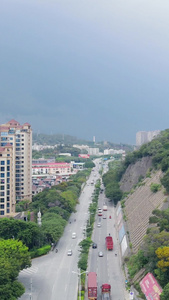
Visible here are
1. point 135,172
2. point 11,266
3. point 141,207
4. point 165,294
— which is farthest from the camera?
point 135,172

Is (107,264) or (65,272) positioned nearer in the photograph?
(65,272)

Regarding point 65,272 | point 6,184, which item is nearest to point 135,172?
point 6,184

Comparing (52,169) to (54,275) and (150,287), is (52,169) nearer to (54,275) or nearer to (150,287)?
(54,275)

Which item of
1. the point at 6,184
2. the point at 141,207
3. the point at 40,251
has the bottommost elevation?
the point at 40,251

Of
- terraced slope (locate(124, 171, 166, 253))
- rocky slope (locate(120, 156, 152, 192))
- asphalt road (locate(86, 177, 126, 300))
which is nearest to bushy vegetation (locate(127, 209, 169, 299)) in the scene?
asphalt road (locate(86, 177, 126, 300))

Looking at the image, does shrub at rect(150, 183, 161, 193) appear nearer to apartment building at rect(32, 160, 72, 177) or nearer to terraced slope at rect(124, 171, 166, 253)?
terraced slope at rect(124, 171, 166, 253)

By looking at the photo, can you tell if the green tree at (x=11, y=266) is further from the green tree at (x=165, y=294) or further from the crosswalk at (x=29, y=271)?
the green tree at (x=165, y=294)
